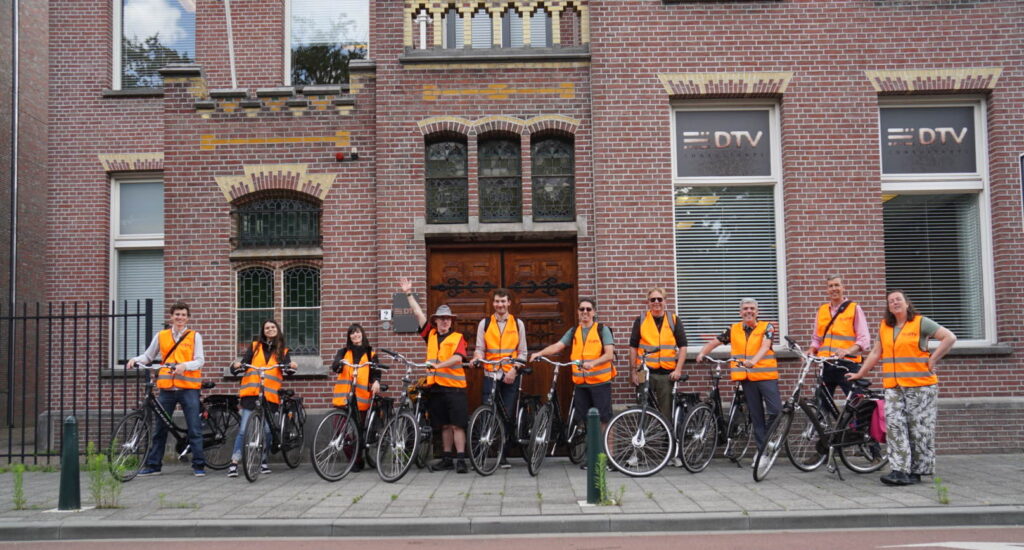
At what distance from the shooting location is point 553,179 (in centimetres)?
1195

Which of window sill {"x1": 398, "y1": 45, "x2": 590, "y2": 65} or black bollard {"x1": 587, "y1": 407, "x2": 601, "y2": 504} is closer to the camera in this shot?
black bollard {"x1": 587, "y1": 407, "x2": 601, "y2": 504}

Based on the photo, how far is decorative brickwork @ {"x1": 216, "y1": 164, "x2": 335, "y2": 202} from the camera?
1194 centimetres

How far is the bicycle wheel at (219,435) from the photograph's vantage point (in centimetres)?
1091

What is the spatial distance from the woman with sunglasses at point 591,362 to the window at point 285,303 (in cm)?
344

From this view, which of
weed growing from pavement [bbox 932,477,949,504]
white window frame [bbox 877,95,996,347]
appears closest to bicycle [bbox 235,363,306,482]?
weed growing from pavement [bbox 932,477,949,504]

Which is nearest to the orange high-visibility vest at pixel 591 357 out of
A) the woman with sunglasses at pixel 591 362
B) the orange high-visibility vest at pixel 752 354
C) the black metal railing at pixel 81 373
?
the woman with sunglasses at pixel 591 362

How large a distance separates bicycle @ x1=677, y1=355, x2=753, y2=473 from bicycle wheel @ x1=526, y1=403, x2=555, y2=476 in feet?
4.81

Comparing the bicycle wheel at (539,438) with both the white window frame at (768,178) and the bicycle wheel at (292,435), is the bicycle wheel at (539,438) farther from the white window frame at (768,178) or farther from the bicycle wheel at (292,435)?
the bicycle wheel at (292,435)

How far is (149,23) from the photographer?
15258 millimetres

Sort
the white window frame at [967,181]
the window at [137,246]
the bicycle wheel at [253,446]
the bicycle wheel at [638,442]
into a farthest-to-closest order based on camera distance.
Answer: the window at [137,246] → the white window frame at [967,181] → the bicycle wheel at [253,446] → the bicycle wheel at [638,442]

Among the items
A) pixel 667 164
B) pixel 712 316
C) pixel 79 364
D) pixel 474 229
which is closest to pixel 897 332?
pixel 712 316

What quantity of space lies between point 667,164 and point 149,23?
9.40 meters

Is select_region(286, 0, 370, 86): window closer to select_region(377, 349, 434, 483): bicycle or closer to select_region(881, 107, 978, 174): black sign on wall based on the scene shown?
select_region(377, 349, 434, 483): bicycle

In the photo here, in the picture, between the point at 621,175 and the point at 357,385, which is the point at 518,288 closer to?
the point at 621,175
